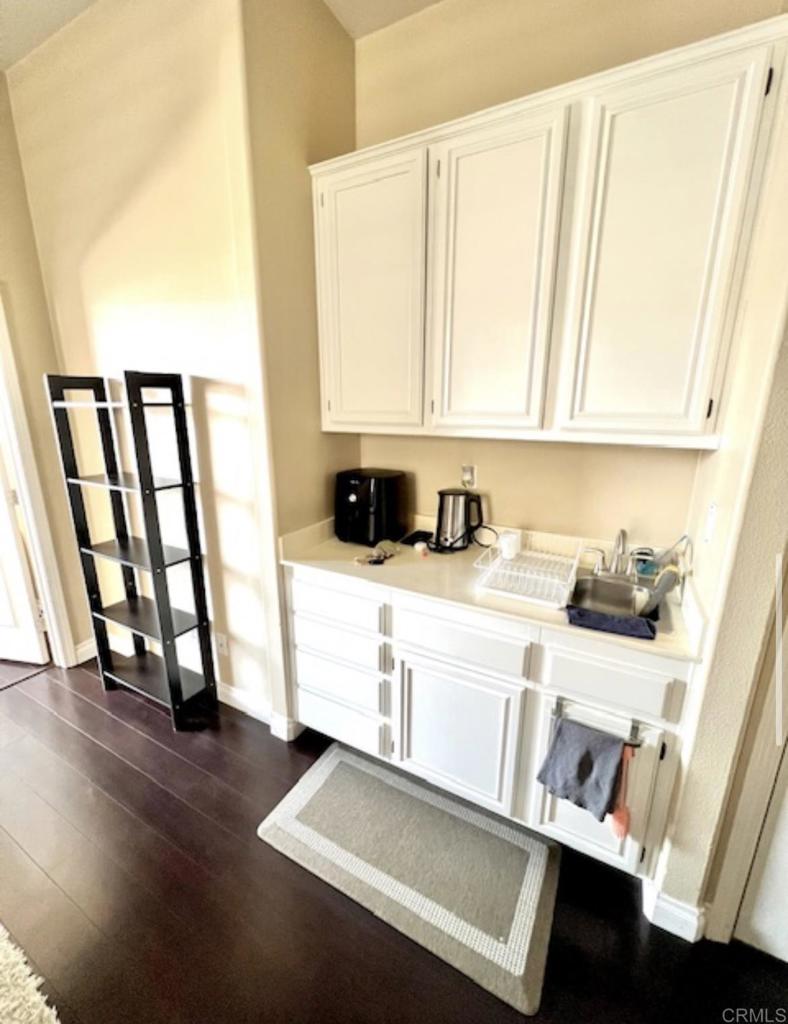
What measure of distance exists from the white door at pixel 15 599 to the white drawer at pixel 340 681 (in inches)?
71.4

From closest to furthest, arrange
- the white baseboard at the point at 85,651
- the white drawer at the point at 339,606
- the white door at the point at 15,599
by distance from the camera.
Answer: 1. the white drawer at the point at 339,606
2. the white door at the point at 15,599
3. the white baseboard at the point at 85,651

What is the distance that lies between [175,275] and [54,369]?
1.12 metres

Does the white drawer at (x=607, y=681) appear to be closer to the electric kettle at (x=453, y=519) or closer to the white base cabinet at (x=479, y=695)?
the white base cabinet at (x=479, y=695)

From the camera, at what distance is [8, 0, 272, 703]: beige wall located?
1602 mm

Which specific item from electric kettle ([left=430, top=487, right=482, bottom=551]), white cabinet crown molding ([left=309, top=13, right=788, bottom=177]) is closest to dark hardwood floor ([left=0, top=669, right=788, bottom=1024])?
electric kettle ([left=430, top=487, right=482, bottom=551])

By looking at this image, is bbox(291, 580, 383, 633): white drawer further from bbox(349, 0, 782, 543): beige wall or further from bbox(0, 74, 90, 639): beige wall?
bbox(0, 74, 90, 639): beige wall

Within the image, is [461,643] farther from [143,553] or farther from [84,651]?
[84,651]

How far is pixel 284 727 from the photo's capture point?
204cm

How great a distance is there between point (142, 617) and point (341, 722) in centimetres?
125

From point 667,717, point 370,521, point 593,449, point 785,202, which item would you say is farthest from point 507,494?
point 785,202

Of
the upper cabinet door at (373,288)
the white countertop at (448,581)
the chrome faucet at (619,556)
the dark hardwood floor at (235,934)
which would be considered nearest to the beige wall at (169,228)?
the white countertop at (448,581)

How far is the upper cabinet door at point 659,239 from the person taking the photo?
1141 millimetres

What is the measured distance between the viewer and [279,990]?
1189 mm

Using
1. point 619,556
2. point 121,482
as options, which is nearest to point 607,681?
point 619,556
